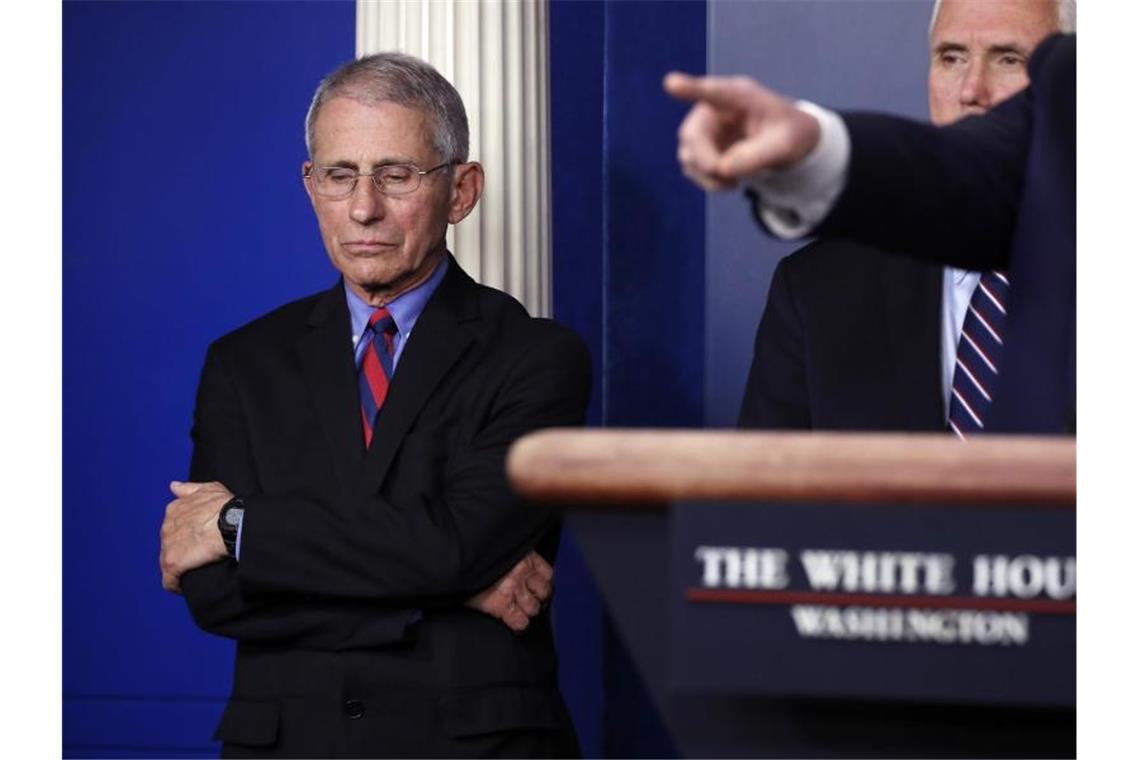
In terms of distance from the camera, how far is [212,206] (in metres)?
4.08

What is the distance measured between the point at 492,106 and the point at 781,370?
1309 mm

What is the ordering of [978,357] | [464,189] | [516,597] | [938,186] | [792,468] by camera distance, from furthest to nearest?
[464,189]
[516,597]
[978,357]
[938,186]
[792,468]

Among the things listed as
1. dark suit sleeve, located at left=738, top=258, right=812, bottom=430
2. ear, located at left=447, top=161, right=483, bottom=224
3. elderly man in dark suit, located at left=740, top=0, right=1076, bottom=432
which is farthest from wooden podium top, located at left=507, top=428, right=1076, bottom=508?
ear, located at left=447, top=161, right=483, bottom=224

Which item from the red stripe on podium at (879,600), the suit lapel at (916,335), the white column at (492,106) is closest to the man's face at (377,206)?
the white column at (492,106)

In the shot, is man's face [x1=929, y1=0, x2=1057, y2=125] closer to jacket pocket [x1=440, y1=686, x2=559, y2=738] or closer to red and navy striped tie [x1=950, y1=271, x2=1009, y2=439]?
red and navy striped tie [x1=950, y1=271, x2=1009, y2=439]

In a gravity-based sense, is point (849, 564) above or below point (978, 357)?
below

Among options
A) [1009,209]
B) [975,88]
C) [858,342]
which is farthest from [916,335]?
[975,88]

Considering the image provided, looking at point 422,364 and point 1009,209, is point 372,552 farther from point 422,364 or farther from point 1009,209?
point 1009,209

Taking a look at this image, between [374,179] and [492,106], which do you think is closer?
[374,179]

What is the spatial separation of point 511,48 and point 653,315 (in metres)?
0.87

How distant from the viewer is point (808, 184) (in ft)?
4.21

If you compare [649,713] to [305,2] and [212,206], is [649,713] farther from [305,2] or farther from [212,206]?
[305,2]

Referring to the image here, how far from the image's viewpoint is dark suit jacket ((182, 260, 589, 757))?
7.99 ft

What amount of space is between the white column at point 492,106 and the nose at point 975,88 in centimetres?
105
